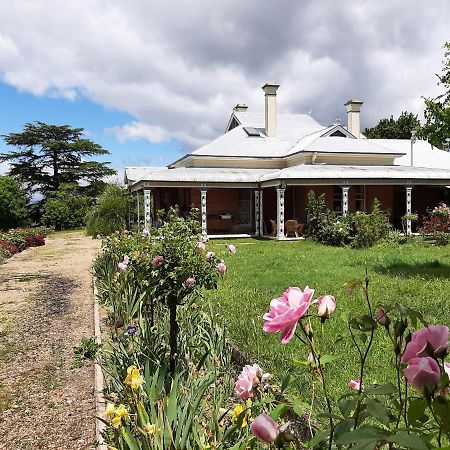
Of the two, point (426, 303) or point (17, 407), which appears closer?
point (17, 407)

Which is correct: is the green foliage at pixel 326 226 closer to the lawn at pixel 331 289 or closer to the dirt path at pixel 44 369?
the lawn at pixel 331 289

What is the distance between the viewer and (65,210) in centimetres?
3884

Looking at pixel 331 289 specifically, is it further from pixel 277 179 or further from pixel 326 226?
pixel 277 179

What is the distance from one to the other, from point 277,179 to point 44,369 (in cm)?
1603

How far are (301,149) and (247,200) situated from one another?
3851 millimetres

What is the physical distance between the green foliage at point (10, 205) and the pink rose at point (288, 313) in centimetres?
3247

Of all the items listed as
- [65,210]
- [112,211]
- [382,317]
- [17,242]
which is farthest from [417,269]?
[65,210]

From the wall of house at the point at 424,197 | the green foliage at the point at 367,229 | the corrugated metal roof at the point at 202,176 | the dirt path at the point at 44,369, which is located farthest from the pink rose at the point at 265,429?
the wall of house at the point at 424,197

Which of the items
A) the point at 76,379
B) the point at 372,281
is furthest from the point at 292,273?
the point at 76,379

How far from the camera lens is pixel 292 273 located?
35.6 feet

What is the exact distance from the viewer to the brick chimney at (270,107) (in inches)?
1094

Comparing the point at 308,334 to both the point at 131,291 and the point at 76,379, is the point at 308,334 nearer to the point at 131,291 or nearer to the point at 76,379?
the point at 76,379

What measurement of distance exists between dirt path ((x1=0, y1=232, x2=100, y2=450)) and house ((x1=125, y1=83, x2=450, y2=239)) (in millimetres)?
10924

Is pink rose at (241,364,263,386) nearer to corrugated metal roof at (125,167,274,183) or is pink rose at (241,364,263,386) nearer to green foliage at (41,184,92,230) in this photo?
corrugated metal roof at (125,167,274,183)
